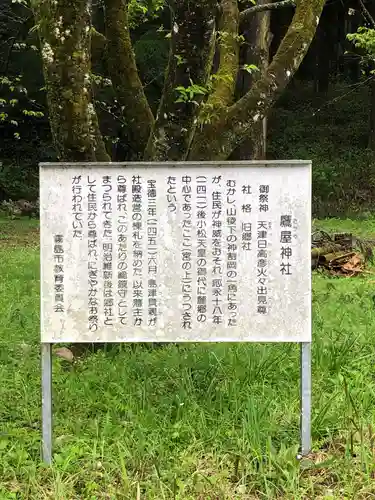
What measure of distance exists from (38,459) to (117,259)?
3.60ft

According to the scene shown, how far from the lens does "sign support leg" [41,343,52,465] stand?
10.4 feet

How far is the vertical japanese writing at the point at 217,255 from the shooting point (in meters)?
3.23

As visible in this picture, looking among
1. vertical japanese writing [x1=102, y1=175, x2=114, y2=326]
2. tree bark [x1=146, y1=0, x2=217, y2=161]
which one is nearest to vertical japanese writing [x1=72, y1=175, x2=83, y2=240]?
vertical japanese writing [x1=102, y1=175, x2=114, y2=326]

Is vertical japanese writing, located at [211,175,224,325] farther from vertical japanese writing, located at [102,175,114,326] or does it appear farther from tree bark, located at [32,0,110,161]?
tree bark, located at [32,0,110,161]

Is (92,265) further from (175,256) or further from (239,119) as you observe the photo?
(239,119)

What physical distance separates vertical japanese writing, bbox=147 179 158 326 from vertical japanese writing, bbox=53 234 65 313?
44 cm

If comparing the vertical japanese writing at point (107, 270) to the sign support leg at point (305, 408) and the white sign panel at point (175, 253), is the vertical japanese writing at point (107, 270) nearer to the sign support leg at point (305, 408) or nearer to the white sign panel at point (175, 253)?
the white sign panel at point (175, 253)

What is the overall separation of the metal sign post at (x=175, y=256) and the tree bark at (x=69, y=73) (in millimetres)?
1371

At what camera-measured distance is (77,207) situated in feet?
10.6

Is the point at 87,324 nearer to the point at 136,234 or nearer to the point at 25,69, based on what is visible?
the point at 136,234

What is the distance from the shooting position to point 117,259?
3256mm

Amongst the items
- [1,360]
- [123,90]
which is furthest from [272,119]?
[1,360]

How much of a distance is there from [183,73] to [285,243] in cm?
175

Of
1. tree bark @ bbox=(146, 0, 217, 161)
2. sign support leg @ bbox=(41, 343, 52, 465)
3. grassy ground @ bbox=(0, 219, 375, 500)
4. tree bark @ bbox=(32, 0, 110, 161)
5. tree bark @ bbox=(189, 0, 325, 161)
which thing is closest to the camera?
grassy ground @ bbox=(0, 219, 375, 500)
